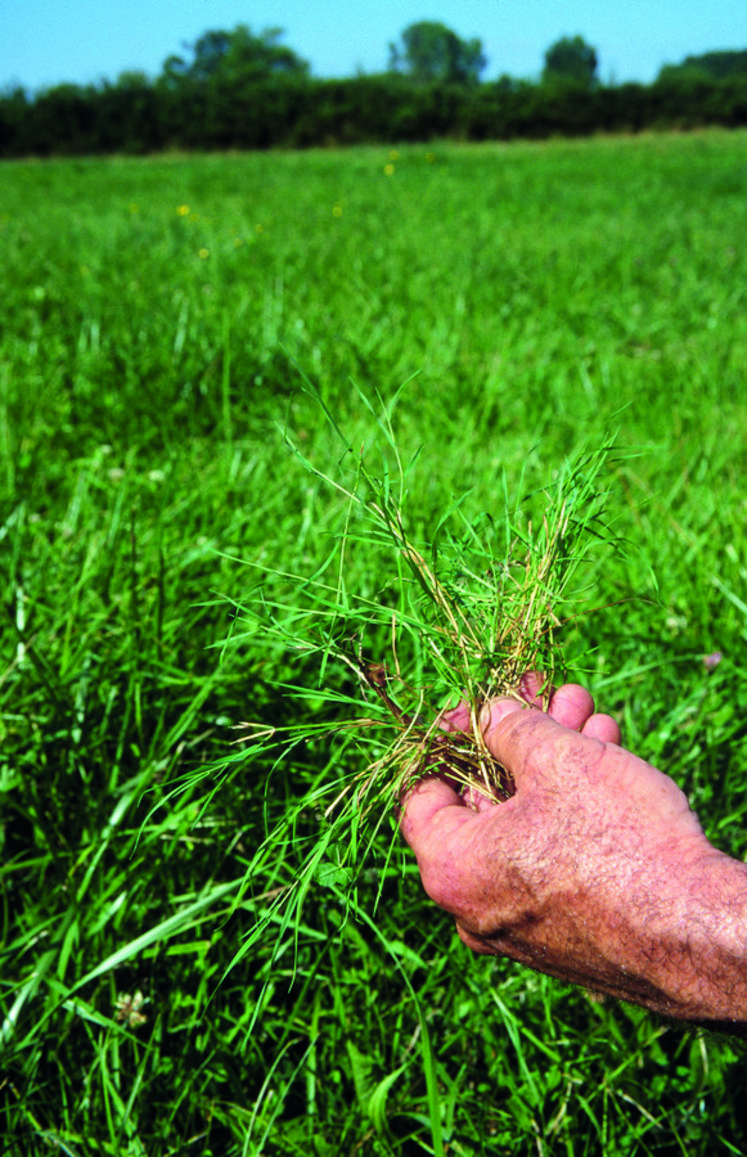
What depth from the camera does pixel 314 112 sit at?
27.5m

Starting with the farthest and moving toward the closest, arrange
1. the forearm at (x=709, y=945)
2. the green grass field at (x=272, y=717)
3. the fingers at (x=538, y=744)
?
the green grass field at (x=272, y=717) < the fingers at (x=538, y=744) < the forearm at (x=709, y=945)

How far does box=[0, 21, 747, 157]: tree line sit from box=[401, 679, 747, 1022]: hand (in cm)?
2990

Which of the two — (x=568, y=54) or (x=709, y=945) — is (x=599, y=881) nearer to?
(x=709, y=945)

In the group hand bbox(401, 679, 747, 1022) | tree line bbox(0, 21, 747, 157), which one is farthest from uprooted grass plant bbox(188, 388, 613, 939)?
tree line bbox(0, 21, 747, 157)

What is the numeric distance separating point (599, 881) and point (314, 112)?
3185 centimetres

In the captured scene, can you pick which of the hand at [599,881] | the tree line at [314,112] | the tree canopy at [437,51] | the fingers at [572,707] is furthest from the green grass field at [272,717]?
the tree canopy at [437,51]

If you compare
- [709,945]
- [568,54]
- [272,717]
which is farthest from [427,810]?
[568,54]

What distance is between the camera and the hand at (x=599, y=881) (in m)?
0.61

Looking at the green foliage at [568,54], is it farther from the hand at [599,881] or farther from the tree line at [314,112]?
the hand at [599,881]

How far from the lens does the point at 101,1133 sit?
0.95 m

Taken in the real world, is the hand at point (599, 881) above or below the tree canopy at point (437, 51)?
below

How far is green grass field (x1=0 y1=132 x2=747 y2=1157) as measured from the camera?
3.24ft

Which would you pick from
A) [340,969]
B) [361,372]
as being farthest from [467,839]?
[361,372]

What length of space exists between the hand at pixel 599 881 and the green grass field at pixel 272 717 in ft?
0.63
